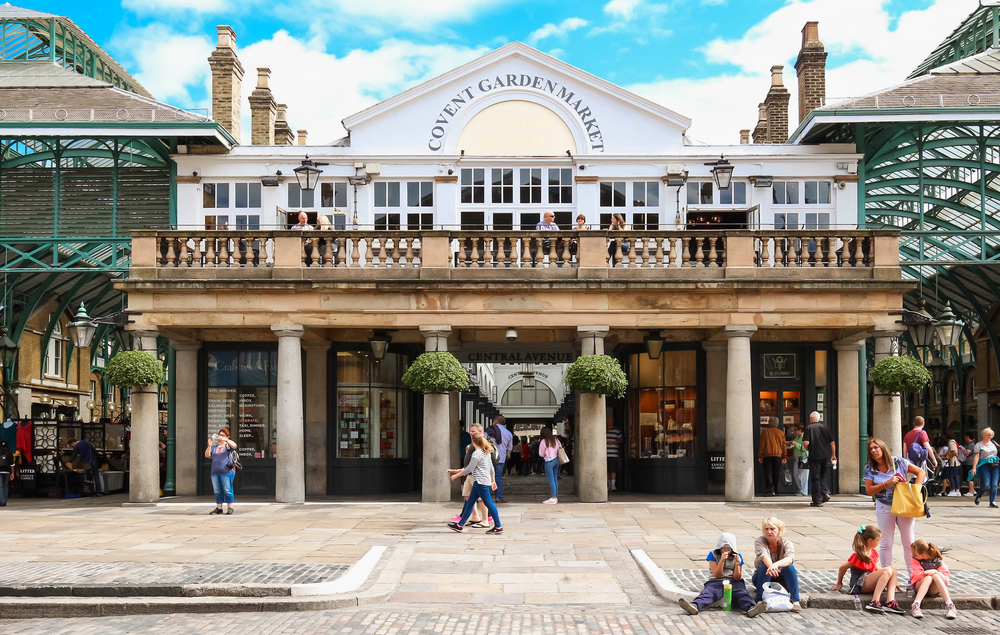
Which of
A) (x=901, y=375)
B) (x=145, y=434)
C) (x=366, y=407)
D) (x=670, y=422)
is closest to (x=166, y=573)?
(x=145, y=434)

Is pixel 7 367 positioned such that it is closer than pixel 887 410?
No

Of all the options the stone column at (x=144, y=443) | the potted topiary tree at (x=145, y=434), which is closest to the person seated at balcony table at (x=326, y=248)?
the stone column at (x=144, y=443)

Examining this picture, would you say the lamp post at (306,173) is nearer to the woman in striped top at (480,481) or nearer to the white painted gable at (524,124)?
the white painted gable at (524,124)

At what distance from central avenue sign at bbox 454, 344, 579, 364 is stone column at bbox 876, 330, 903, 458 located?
22.8 ft

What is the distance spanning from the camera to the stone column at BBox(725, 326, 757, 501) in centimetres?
2050

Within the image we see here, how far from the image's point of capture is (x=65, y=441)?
2669cm

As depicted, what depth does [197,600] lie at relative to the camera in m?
10.2

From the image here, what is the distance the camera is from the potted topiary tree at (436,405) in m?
20.0

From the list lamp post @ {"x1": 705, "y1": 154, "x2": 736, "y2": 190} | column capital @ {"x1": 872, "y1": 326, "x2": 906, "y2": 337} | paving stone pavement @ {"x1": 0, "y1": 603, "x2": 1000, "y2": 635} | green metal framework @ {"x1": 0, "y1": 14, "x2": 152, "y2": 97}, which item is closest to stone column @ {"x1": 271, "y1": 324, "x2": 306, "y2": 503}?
lamp post @ {"x1": 705, "y1": 154, "x2": 736, "y2": 190}

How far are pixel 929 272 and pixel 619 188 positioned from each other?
1942cm

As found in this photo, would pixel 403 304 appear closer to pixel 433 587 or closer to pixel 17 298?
pixel 433 587

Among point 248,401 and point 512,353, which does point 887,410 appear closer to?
point 512,353

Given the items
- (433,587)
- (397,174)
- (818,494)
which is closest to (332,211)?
(397,174)

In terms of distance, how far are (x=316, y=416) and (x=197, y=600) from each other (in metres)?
12.9
